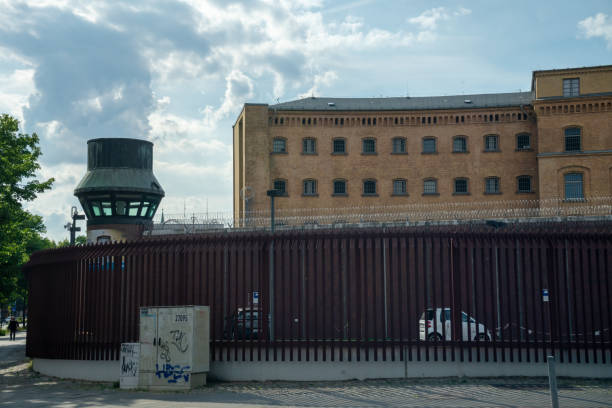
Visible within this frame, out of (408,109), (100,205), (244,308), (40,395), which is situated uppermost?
(408,109)

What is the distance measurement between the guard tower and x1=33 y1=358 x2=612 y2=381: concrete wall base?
15.7m

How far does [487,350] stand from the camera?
42.2 ft

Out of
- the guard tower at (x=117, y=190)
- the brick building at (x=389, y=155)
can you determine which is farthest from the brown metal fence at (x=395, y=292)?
the brick building at (x=389, y=155)

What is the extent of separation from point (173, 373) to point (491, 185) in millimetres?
40734

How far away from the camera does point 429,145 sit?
165ft

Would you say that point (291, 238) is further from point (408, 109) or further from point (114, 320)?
point (408, 109)

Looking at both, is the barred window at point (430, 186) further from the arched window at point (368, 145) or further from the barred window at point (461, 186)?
the arched window at point (368, 145)

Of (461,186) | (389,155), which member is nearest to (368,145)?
(389,155)

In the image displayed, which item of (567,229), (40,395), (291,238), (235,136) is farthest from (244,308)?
(235,136)

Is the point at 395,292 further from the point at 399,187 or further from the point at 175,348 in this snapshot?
the point at 399,187

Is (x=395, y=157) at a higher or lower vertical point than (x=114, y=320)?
higher

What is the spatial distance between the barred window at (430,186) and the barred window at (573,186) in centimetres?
945

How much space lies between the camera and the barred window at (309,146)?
50.0 metres

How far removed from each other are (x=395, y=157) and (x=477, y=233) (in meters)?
37.3
